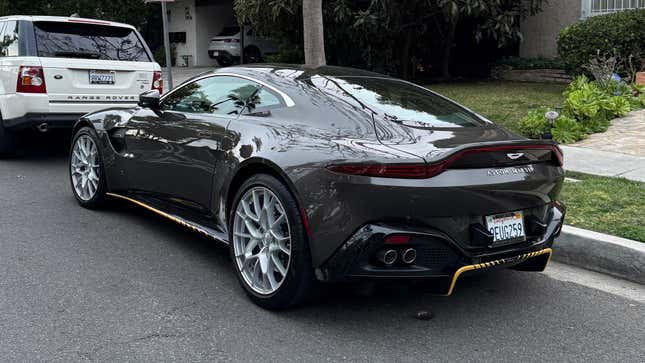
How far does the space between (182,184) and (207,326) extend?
4.57ft

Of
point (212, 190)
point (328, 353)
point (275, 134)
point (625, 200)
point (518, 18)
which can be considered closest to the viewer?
point (328, 353)

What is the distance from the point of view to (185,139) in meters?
4.83

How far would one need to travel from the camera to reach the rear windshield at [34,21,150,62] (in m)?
8.07

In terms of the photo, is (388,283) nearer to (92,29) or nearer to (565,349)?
(565,349)

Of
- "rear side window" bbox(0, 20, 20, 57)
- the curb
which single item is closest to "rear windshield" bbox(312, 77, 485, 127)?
the curb

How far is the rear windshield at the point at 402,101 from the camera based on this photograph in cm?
423

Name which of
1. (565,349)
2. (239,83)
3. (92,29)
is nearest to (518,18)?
(92,29)

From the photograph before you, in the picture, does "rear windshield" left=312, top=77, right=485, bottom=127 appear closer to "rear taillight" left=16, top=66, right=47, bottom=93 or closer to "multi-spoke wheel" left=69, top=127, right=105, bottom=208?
"multi-spoke wheel" left=69, top=127, right=105, bottom=208

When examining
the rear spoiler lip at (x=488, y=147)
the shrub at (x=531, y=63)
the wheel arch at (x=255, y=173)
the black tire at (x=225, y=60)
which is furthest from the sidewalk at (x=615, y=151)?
the black tire at (x=225, y=60)

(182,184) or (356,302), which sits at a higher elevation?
(182,184)

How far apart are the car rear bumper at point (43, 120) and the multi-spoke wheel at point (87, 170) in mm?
1772

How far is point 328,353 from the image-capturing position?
3.46m

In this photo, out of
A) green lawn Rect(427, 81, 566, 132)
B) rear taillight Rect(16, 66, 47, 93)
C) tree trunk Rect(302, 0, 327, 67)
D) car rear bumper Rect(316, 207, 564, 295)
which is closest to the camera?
car rear bumper Rect(316, 207, 564, 295)

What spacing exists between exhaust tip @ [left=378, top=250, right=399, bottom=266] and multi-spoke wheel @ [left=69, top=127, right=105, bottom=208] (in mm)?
3363
